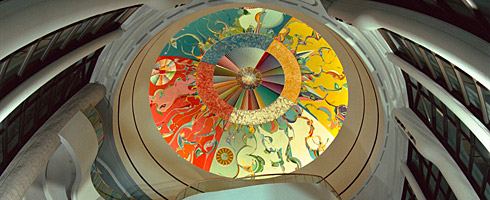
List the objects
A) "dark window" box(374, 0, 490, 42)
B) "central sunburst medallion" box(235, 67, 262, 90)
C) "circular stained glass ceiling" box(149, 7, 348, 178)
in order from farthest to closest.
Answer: "central sunburst medallion" box(235, 67, 262, 90) < "circular stained glass ceiling" box(149, 7, 348, 178) < "dark window" box(374, 0, 490, 42)

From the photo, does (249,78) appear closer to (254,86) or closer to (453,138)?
(254,86)

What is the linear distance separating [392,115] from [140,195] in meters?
8.29

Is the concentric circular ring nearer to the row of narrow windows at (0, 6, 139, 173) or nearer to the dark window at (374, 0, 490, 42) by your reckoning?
the row of narrow windows at (0, 6, 139, 173)

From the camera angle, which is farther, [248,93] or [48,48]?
[248,93]

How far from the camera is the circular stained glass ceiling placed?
12133 millimetres

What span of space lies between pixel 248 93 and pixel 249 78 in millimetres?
621

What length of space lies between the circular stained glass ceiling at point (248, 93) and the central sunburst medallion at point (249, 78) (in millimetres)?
40

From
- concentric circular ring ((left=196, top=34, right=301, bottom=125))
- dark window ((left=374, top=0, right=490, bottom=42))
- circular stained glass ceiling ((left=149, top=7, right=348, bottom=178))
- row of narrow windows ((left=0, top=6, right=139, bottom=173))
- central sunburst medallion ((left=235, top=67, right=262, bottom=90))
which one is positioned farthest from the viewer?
central sunburst medallion ((left=235, top=67, right=262, bottom=90))

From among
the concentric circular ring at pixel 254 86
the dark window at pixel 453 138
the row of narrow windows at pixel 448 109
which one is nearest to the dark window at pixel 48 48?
the concentric circular ring at pixel 254 86

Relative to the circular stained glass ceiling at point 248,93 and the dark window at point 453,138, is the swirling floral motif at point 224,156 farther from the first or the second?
the dark window at point 453,138

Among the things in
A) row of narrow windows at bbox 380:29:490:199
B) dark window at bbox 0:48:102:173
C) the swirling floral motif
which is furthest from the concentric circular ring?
row of narrow windows at bbox 380:29:490:199

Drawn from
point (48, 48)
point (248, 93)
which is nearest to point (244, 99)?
point (248, 93)

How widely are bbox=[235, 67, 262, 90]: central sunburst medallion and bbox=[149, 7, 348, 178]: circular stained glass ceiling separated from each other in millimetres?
40

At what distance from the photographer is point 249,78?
1365 centimetres
